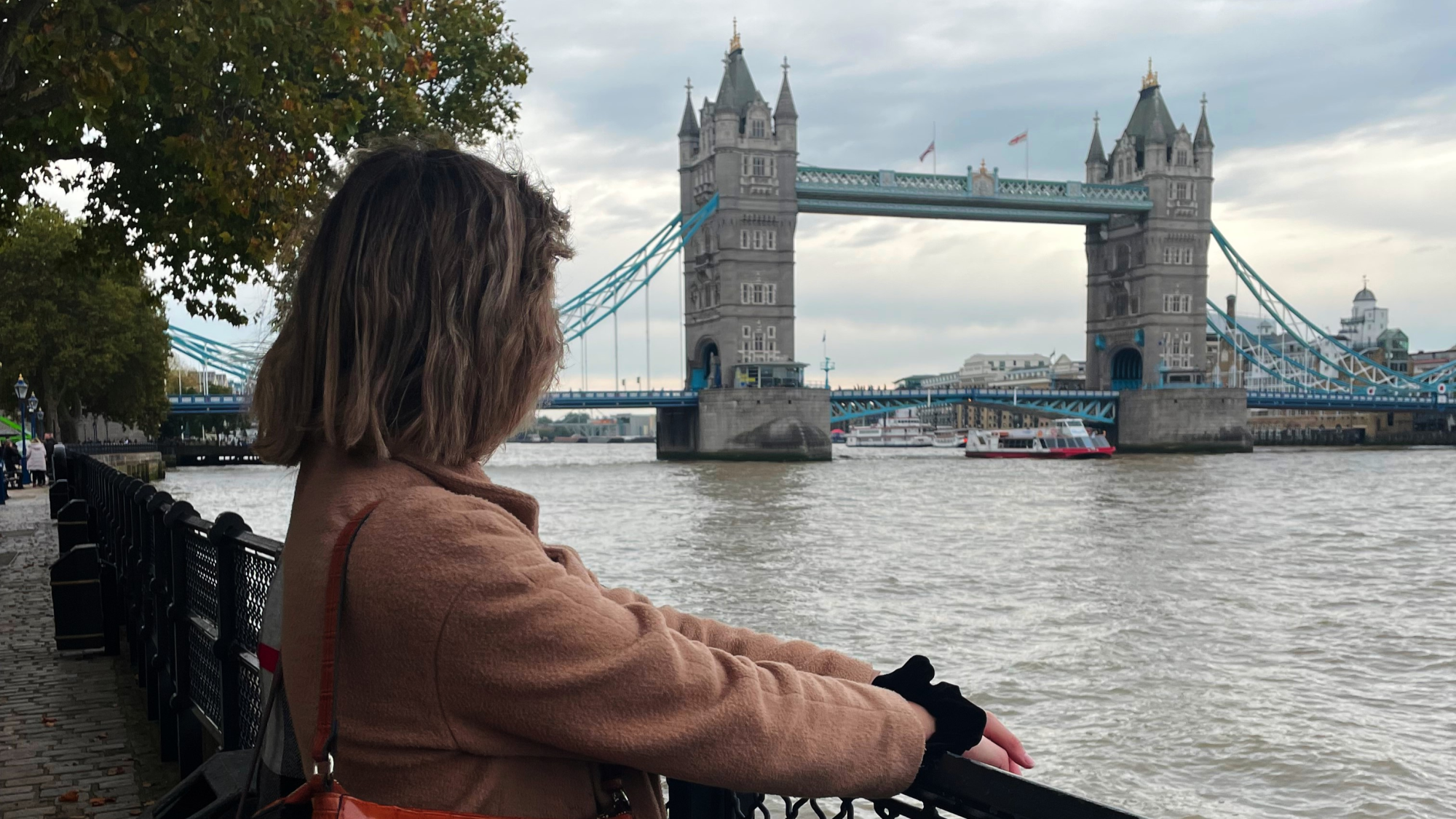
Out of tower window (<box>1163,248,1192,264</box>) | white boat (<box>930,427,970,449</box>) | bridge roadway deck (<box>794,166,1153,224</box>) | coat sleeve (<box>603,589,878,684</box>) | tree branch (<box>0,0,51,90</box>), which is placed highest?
bridge roadway deck (<box>794,166,1153,224</box>)

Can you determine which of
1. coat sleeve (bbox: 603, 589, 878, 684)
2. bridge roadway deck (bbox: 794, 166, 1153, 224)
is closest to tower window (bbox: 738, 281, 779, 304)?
bridge roadway deck (bbox: 794, 166, 1153, 224)

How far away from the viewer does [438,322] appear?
3.98ft

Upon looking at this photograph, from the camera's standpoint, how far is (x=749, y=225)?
48719 mm

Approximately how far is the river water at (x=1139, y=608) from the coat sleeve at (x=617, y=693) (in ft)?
16.5

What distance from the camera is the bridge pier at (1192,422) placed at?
50.2m

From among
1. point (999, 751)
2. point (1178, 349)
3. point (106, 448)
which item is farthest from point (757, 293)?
point (999, 751)

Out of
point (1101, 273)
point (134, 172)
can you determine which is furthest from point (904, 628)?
point (1101, 273)

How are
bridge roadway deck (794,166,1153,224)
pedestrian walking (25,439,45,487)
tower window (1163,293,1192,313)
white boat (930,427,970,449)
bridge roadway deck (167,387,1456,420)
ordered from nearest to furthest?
pedestrian walking (25,439,45,487) < bridge roadway deck (167,387,1456,420) < bridge roadway deck (794,166,1153,224) < tower window (1163,293,1192,313) < white boat (930,427,970,449)

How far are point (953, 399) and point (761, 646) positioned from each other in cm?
4804

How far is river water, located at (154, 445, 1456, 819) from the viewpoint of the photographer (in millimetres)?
6258

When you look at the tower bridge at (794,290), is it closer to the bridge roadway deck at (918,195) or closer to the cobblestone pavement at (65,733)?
the bridge roadway deck at (918,195)

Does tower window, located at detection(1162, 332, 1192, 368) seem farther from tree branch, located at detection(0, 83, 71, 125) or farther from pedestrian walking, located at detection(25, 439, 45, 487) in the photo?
tree branch, located at detection(0, 83, 71, 125)

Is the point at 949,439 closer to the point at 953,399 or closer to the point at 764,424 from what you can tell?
the point at 953,399

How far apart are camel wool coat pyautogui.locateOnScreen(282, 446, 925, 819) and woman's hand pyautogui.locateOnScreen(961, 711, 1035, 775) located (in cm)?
11
